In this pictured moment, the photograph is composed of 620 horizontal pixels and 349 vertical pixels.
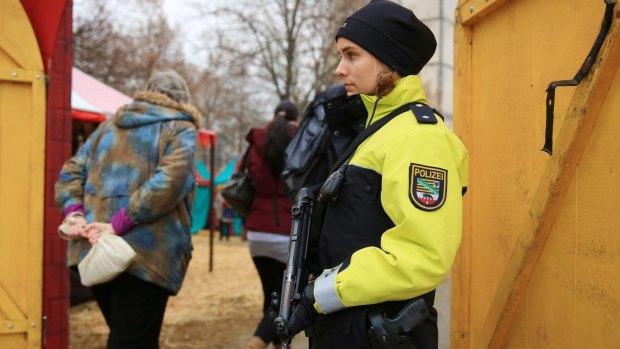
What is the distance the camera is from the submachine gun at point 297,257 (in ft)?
6.33

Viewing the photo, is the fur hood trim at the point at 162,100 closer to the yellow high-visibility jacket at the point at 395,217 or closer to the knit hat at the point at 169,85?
the knit hat at the point at 169,85

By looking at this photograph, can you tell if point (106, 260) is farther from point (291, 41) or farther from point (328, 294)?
point (291, 41)

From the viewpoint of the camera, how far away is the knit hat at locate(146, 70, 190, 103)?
11.4 ft

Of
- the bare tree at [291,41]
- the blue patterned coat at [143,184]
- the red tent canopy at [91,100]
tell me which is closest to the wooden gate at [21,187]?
the blue patterned coat at [143,184]

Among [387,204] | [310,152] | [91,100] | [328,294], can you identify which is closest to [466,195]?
[310,152]

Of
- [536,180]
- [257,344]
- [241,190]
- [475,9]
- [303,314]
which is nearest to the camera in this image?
[303,314]

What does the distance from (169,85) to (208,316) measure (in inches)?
151

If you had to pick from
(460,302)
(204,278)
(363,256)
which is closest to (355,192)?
(363,256)

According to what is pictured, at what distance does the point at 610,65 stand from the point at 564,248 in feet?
2.13

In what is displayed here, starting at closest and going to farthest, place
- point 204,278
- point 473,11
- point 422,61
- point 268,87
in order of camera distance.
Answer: point 422,61 → point 473,11 → point 204,278 → point 268,87

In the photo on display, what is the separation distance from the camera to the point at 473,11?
9.04 ft

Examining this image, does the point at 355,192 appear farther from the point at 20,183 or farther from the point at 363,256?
the point at 20,183

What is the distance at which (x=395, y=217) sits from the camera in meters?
1.76

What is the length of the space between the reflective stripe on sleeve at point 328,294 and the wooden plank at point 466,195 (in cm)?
123
